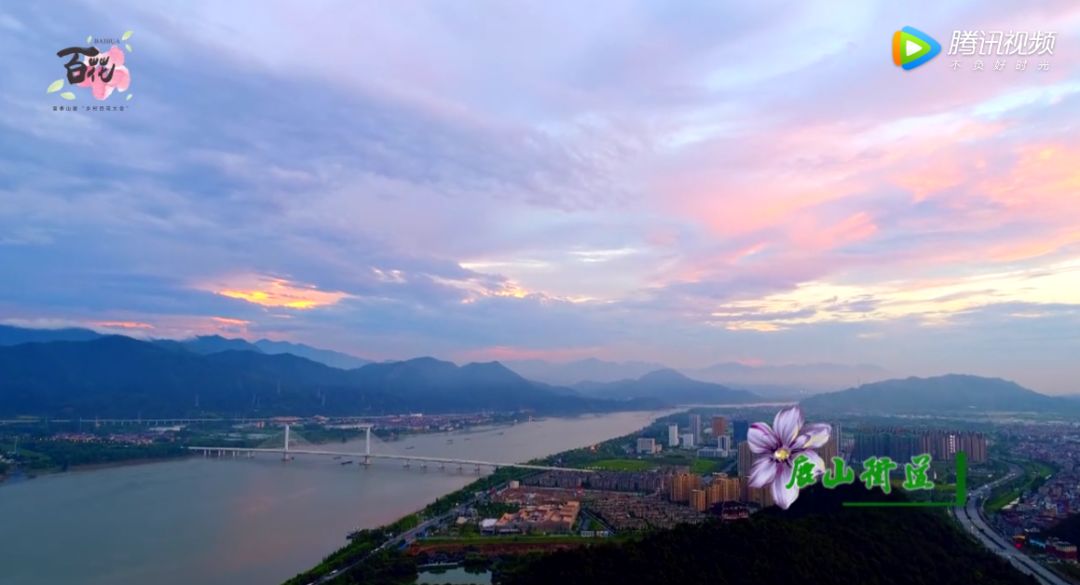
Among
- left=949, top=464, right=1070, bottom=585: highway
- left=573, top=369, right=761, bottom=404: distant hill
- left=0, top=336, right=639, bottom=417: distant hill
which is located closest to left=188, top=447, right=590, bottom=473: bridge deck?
left=949, top=464, right=1070, bottom=585: highway

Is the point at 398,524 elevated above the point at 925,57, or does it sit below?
below

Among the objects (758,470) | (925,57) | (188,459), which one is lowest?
(188,459)

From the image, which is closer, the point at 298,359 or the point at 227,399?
the point at 227,399

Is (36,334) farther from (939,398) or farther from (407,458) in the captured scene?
(939,398)

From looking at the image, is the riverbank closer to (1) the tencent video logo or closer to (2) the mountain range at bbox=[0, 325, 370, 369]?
(1) the tencent video logo

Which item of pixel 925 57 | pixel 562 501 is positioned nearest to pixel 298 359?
pixel 562 501

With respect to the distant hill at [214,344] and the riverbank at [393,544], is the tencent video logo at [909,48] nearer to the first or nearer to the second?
the riverbank at [393,544]

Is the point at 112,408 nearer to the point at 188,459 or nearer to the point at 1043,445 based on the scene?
the point at 188,459

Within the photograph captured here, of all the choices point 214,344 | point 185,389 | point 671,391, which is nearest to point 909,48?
point 185,389
